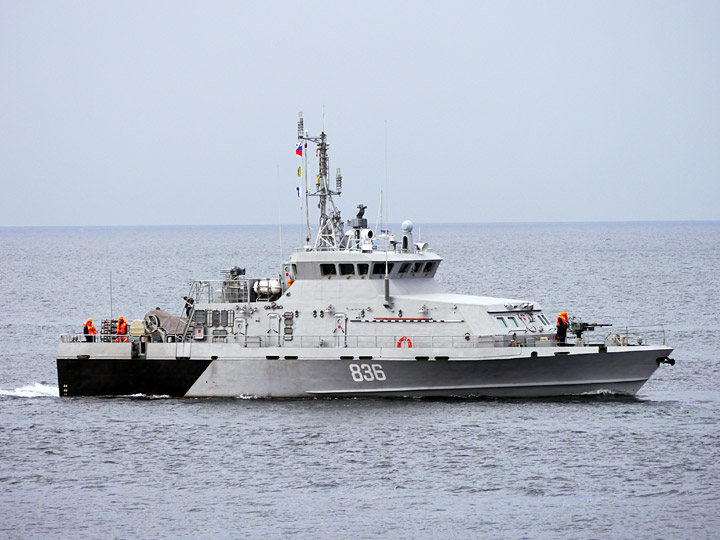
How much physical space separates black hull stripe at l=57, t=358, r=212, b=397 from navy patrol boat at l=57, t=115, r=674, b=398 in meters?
0.03

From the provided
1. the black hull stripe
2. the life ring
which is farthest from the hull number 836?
the black hull stripe

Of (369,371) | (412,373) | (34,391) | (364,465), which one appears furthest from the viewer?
(34,391)

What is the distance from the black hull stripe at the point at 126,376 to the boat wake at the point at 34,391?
4.85 ft

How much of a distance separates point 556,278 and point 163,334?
178ft

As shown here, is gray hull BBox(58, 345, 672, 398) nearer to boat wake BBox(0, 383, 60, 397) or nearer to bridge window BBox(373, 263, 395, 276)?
bridge window BBox(373, 263, 395, 276)

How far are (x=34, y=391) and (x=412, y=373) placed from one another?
1292cm

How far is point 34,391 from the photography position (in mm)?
37250

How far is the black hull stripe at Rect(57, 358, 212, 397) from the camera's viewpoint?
34.6m

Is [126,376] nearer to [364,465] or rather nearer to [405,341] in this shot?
[405,341]

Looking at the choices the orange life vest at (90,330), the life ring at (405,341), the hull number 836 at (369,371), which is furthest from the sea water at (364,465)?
the orange life vest at (90,330)

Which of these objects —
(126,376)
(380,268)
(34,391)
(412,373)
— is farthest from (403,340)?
(34,391)

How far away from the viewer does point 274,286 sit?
115 ft

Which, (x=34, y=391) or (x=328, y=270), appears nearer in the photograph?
(x=328, y=270)

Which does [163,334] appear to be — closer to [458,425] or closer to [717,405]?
[458,425]
